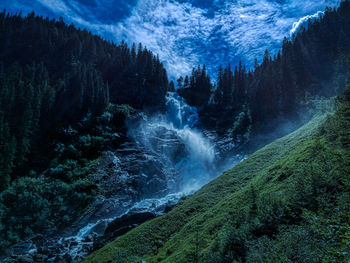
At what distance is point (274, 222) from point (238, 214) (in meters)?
4.75

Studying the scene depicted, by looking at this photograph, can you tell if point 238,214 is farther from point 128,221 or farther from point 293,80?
point 293,80

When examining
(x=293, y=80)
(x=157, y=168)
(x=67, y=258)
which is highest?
(x=293, y=80)

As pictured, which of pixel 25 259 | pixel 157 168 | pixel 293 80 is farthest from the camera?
pixel 293 80

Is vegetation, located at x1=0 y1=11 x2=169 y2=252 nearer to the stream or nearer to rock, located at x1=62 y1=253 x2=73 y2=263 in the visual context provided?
the stream

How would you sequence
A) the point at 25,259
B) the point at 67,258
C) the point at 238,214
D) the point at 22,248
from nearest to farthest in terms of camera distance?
1. the point at 238,214
2. the point at 25,259
3. the point at 67,258
4. the point at 22,248

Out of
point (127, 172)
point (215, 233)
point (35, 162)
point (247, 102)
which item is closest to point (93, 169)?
point (127, 172)

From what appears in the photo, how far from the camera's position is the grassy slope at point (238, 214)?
15.8 m

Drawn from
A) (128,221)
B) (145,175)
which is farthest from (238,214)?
(145,175)

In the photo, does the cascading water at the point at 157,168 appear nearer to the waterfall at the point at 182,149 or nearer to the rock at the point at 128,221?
the waterfall at the point at 182,149

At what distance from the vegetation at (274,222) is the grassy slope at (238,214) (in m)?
0.07

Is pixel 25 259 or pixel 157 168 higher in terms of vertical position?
pixel 157 168

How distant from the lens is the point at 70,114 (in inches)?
2857

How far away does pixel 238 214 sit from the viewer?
20094 mm

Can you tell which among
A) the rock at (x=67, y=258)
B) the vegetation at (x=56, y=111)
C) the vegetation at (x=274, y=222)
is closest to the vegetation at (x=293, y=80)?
the vegetation at (x=56, y=111)
